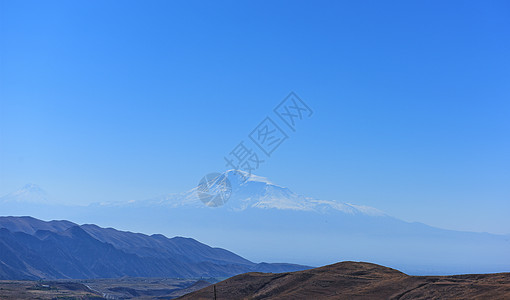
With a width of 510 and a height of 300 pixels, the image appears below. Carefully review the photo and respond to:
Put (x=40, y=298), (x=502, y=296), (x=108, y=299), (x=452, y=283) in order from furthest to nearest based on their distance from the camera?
1. (x=108, y=299)
2. (x=40, y=298)
3. (x=452, y=283)
4. (x=502, y=296)

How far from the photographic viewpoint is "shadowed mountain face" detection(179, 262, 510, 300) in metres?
71.1

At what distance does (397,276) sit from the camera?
290 feet

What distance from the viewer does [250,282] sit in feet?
326

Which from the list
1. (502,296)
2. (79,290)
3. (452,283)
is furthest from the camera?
(79,290)

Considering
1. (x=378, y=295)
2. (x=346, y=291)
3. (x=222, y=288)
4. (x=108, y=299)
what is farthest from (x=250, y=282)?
(x=108, y=299)

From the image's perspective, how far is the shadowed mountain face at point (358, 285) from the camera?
71062 mm

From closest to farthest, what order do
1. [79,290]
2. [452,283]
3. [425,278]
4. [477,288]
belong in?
[477,288], [452,283], [425,278], [79,290]

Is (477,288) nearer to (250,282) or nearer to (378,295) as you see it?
(378,295)

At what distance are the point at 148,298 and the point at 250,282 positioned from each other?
105 m

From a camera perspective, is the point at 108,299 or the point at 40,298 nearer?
the point at 40,298

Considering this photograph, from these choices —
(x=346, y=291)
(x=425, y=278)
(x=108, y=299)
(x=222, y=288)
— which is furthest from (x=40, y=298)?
(x=425, y=278)

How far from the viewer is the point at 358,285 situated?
84.6 metres

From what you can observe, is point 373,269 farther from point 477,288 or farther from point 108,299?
point 108,299

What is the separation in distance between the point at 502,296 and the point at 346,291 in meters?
25.6
